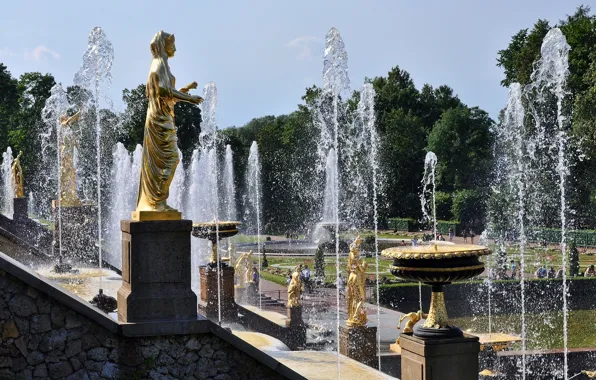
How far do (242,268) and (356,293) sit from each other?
10419mm

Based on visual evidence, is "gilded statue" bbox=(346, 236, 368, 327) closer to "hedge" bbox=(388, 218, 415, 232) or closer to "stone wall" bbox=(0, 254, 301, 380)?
"stone wall" bbox=(0, 254, 301, 380)

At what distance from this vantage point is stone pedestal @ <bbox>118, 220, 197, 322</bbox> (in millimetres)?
7711

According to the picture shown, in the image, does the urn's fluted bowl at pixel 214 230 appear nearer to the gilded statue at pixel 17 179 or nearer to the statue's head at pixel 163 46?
the statue's head at pixel 163 46

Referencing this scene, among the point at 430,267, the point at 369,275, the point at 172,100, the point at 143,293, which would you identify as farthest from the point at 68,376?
the point at 369,275

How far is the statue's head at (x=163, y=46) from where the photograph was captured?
839 centimetres

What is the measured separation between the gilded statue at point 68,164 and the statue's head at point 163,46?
13.6m

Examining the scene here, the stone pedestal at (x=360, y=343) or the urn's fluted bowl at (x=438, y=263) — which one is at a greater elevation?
the urn's fluted bowl at (x=438, y=263)

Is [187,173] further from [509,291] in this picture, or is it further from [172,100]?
[172,100]

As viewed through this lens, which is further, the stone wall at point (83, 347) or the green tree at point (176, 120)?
the green tree at point (176, 120)

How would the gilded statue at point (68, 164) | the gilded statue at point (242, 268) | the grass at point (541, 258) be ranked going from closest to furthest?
the gilded statue at point (68, 164) < the gilded statue at point (242, 268) < the grass at point (541, 258)

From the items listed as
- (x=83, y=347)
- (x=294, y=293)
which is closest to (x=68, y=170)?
(x=294, y=293)

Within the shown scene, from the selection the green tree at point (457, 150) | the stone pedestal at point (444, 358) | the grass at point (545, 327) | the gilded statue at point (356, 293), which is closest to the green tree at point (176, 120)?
the green tree at point (457, 150)

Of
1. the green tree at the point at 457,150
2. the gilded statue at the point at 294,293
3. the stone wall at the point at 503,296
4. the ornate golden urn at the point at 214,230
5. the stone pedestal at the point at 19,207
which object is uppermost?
the green tree at the point at 457,150

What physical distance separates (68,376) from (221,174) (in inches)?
2056
